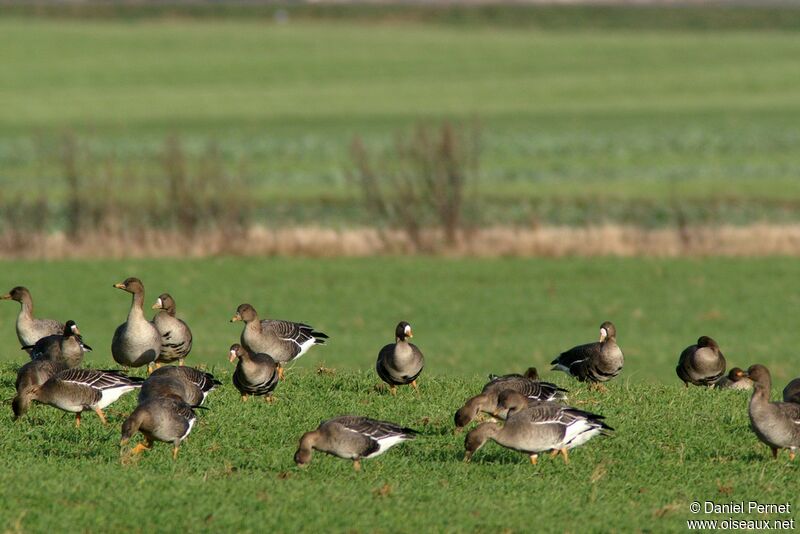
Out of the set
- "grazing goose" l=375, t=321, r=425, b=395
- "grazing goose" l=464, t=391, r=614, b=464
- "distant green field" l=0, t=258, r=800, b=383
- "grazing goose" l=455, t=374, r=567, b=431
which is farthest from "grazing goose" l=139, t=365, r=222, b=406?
"distant green field" l=0, t=258, r=800, b=383

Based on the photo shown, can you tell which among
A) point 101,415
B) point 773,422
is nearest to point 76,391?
point 101,415

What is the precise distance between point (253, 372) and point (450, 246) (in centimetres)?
3117

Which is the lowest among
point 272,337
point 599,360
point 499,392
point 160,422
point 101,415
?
point 160,422

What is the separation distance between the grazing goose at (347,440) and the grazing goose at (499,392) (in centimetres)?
125

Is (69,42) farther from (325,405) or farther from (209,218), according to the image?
(325,405)

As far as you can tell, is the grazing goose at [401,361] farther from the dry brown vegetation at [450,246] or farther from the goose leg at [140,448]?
the dry brown vegetation at [450,246]

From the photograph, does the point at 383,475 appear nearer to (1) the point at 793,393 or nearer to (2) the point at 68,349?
(1) the point at 793,393

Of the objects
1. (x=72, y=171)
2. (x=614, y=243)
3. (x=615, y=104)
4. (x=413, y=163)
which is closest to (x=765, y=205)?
(x=614, y=243)

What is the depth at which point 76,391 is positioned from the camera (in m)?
15.2

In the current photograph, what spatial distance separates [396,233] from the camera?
47.7 metres

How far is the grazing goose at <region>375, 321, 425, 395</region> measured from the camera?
55.4 feet

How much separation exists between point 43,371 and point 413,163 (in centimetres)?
3359

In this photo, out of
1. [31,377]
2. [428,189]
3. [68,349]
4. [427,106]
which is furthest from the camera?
[427,106]

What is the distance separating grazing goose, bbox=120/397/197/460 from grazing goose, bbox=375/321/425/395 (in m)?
3.62
